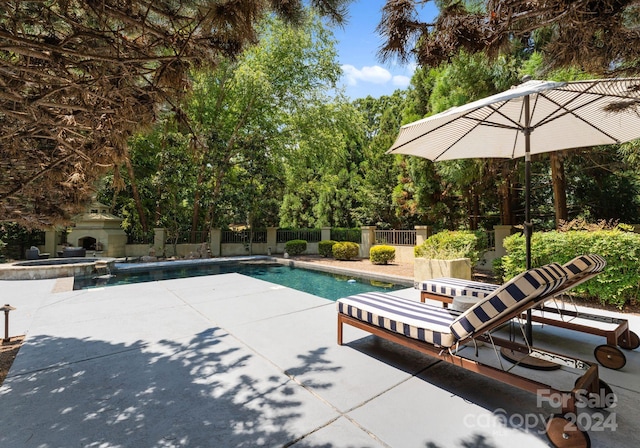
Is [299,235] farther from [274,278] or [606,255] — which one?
[606,255]

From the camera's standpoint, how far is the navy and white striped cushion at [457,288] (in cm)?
425

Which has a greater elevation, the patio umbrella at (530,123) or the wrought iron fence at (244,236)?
the patio umbrella at (530,123)

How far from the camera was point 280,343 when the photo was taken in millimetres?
3779

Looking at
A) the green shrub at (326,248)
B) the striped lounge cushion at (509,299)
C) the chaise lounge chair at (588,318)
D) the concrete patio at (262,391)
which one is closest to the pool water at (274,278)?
the green shrub at (326,248)

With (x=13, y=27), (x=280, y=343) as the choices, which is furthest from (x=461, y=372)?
(x=13, y=27)

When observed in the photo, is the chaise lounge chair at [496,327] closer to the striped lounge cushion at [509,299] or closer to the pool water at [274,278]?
the striped lounge cushion at [509,299]

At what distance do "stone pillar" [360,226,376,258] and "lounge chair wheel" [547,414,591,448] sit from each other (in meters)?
13.5

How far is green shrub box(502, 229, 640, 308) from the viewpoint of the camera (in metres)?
4.96

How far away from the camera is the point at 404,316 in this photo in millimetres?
3086

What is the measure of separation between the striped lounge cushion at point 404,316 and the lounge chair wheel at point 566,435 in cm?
79

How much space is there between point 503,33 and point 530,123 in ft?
5.69

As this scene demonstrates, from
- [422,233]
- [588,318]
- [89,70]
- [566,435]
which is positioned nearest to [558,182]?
[422,233]

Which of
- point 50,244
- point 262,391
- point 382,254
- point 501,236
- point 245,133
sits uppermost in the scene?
point 245,133

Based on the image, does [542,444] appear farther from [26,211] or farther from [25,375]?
[26,211]
